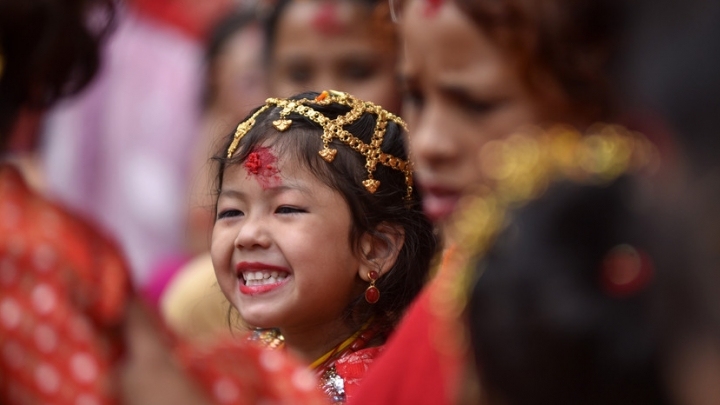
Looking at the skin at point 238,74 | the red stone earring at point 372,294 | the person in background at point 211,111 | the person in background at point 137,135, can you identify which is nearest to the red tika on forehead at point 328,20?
the person in background at point 211,111

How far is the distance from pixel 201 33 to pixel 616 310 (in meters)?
4.66

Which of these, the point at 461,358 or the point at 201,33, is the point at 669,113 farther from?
the point at 201,33

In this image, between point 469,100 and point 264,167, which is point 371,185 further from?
point 469,100

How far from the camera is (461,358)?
1350mm

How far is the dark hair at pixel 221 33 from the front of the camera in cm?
452

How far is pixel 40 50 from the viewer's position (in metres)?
2.43

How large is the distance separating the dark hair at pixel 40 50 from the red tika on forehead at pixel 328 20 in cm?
108

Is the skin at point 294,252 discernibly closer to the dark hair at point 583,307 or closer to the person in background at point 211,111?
the person in background at point 211,111

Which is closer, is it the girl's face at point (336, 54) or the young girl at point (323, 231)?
the young girl at point (323, 231)

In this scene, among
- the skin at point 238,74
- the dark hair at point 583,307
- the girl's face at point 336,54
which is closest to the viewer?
the dark hair at point 583,307

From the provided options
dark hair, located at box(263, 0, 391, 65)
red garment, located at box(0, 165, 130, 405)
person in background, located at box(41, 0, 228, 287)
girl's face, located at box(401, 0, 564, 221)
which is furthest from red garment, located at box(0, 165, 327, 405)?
person in background, located at box(41, 0, 228, 287)

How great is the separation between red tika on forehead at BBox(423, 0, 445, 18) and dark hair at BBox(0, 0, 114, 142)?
0.86 m

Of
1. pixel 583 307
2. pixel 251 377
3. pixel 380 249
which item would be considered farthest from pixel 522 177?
pixel 380 249

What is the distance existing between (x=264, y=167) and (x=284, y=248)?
18 centimetres
